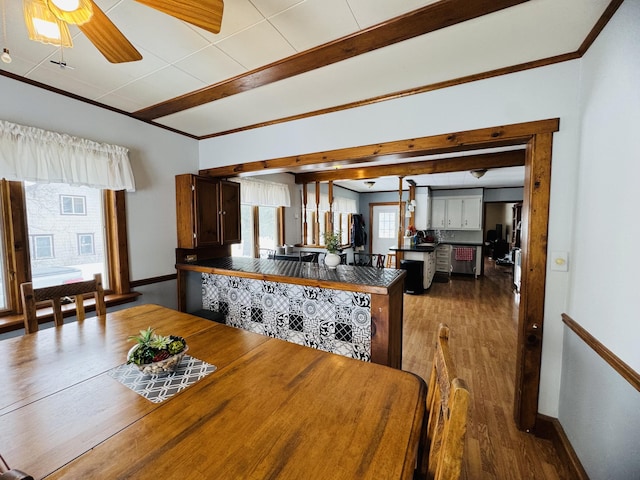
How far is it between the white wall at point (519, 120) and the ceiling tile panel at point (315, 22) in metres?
0.90

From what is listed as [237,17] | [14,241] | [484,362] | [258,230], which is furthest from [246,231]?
[484,362]

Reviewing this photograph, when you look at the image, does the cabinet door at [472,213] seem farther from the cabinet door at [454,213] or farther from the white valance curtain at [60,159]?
the white valance curtain at [60,159]

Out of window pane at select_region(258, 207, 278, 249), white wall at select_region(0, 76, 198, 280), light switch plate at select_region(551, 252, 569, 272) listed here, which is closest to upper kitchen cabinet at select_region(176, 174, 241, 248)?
white wall at select_region(0, 76, 198, 280)

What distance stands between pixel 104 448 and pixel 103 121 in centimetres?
283

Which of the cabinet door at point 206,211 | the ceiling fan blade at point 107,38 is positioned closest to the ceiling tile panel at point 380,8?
the ceiling fan blade at point 107,38

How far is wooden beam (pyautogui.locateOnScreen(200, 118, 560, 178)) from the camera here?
185 cm

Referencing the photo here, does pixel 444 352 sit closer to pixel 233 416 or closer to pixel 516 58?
pixel 233 416

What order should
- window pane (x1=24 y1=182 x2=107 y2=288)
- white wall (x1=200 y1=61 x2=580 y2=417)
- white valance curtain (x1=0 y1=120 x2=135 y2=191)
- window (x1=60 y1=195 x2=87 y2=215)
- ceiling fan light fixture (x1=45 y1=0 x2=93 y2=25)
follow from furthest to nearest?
1. window (x1=60 y1=195 x2=87 y2=215)
2. window pane (x1=24 y1=182 x2=107 y2=288)
3. white valance curtain (x1=0 y1=120 x2=135 y2=191)
4. white wall (x1=200 y1=61 x2=580 y2=417)
5. ceiling fan light fixture (x1=45 y1=0 x2=93 y2=25)

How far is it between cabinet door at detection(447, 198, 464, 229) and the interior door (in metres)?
1.58

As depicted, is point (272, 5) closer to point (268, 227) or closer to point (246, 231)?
point (246, 231)

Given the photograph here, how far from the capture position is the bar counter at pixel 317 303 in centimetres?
214

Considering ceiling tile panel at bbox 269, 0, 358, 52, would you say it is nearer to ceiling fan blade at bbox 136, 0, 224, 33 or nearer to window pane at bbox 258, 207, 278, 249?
ceiling fan blade at bbox 136, 0, 224, 33

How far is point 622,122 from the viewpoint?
123 centimetres

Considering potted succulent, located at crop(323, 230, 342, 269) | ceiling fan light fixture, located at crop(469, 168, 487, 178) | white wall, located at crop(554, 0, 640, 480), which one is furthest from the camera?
ceiling fan light fixture, located at crop(469, 168, 487, 178)
